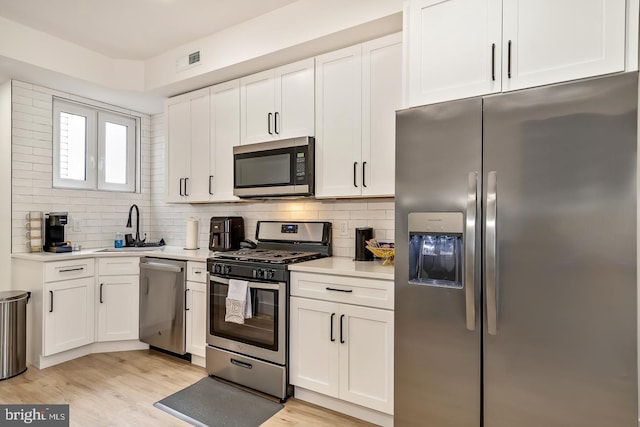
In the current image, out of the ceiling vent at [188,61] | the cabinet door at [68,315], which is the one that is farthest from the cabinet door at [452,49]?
the cabinet door at [68,315]

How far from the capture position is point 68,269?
3068mm

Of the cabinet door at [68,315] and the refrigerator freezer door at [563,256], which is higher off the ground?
the refrigerator freezer door at [563,256]

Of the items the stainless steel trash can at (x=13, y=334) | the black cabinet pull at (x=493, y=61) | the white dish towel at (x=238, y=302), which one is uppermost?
the black cabinet pull at (x=493, y=61)

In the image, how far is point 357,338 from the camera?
7.20 feet

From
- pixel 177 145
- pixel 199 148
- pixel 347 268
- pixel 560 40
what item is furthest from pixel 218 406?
pixel 560 40

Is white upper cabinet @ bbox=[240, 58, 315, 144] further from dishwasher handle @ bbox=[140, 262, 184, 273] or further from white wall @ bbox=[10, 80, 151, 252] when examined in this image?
white wall @ bbox=[10, 80, 151, 252]

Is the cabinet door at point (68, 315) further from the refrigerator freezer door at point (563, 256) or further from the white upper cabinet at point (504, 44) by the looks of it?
the refrigerator freezer door at point (563, 256)

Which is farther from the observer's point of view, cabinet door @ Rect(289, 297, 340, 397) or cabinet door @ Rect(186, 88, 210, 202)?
cabinet door @ Rect(186, 88, 210, 202)

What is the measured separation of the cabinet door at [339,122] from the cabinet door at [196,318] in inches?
49.9

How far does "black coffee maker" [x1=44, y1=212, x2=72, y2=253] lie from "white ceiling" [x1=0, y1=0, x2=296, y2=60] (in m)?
1.55

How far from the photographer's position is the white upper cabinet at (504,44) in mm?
1576

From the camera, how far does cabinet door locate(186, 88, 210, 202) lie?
3.41 meters

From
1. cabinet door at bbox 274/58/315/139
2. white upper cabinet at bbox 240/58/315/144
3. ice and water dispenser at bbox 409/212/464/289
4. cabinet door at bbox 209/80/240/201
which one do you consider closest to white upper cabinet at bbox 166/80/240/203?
cabinet door at bbox 209/80/240/201

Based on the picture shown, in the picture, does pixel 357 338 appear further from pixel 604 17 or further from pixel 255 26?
pixel 255 26
